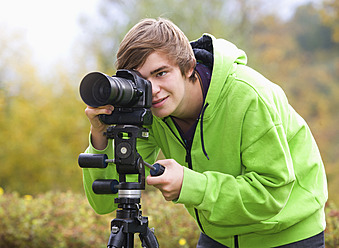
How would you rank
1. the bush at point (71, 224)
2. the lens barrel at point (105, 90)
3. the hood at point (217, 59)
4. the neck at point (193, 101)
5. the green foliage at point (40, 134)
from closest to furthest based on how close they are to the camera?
the lens barrel at point (105, 90) < the hood at point (217, 59) < the neck at point (193, 101) < the bush at point (71, 224) < the green foliage at point (40, 134)

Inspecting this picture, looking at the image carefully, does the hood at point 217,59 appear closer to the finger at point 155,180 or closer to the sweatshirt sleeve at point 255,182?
the sweatshirt sleeve at point 255,182

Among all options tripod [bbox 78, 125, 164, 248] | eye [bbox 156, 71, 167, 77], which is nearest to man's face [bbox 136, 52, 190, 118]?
eye [bbox 156, 71, 167, 77]

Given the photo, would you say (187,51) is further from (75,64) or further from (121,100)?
(75,64)

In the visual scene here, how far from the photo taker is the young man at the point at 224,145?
1835mm

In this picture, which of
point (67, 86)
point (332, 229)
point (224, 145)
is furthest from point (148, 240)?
point (67, 86)

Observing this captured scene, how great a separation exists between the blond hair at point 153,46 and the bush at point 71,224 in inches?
69.6

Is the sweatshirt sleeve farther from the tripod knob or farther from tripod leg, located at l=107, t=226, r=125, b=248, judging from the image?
tripod leg, located at l=107, t=226, r=125, b=248

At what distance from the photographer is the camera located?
1637 mm

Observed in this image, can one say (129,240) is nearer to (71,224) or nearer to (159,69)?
(159,69)

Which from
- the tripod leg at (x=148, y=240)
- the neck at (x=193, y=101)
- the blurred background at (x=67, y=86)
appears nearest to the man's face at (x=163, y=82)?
the neck at (x=193, y=101)

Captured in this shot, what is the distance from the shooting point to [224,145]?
79.4 inches

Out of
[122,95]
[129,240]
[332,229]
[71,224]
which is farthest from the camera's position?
[71,224]

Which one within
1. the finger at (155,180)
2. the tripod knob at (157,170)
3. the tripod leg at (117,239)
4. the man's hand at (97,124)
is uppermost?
the man's hand at (97,124)

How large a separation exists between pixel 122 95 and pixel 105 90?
8cm
